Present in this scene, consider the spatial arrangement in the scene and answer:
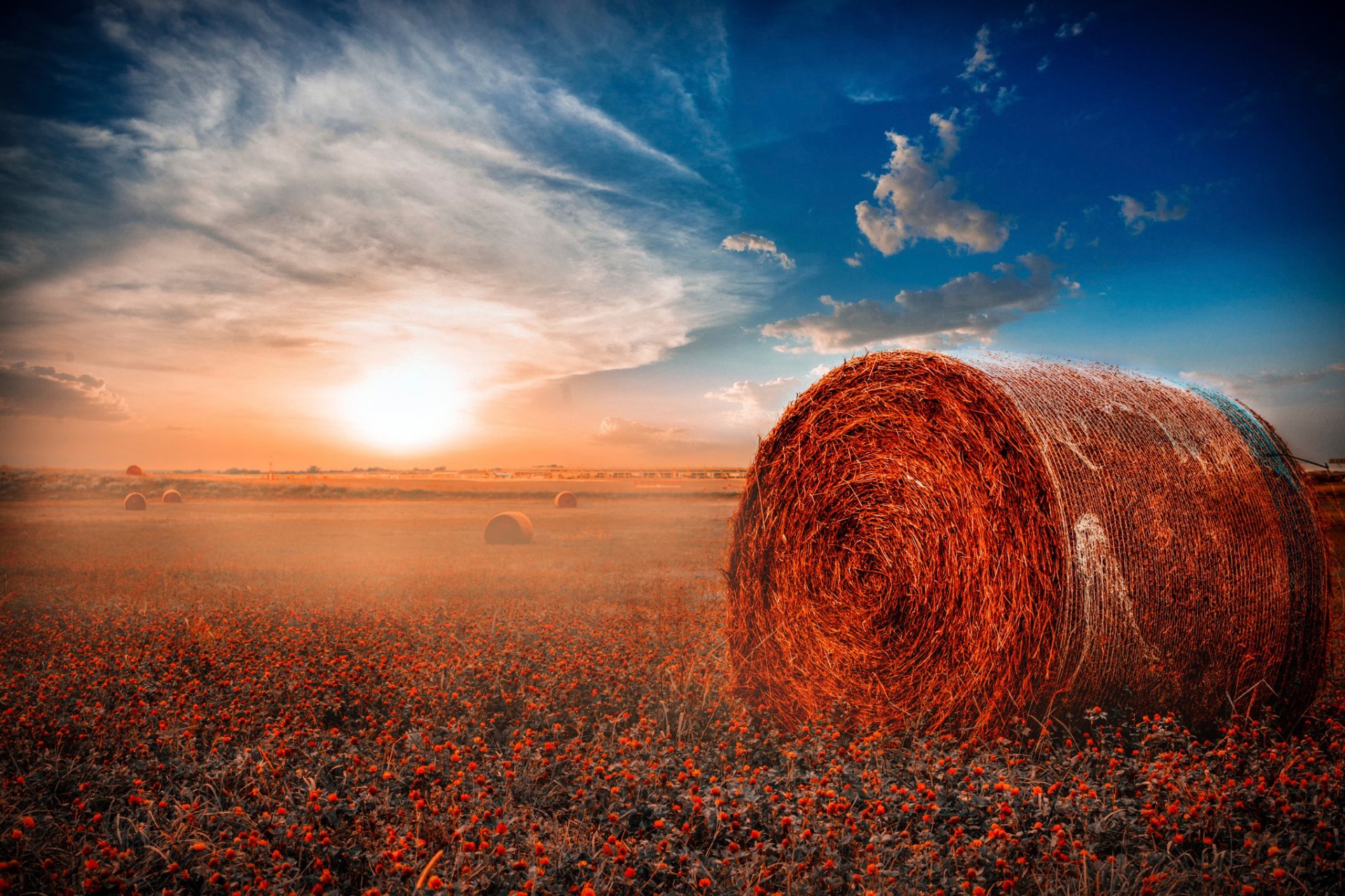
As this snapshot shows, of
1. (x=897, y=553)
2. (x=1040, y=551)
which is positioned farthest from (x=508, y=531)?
(x=1040, y=551)

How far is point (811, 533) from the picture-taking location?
637cm

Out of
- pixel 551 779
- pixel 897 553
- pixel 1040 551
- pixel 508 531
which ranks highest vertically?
pixel 1040 551

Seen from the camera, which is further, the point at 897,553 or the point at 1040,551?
the point at 897,553

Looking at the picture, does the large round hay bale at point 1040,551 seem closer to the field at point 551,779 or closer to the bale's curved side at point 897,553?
the bale's curved side at point 897,553

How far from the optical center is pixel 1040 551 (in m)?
4.73

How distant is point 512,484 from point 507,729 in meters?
64.6

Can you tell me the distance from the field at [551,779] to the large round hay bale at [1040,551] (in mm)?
364

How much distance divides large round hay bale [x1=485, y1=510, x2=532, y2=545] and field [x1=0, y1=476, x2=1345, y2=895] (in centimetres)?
1416

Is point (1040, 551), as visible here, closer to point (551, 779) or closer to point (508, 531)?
point (551, 779)

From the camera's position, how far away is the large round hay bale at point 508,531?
23.2m

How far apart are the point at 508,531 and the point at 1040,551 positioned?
20448mm

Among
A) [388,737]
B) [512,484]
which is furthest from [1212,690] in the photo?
[512,484]

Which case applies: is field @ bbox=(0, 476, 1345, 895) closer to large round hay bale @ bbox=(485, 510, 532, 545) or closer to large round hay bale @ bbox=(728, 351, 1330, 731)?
large round hay bale @ bbox=(728, 351, 1330, 731)

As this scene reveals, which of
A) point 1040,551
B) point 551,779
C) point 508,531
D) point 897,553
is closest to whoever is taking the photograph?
point 551,779
